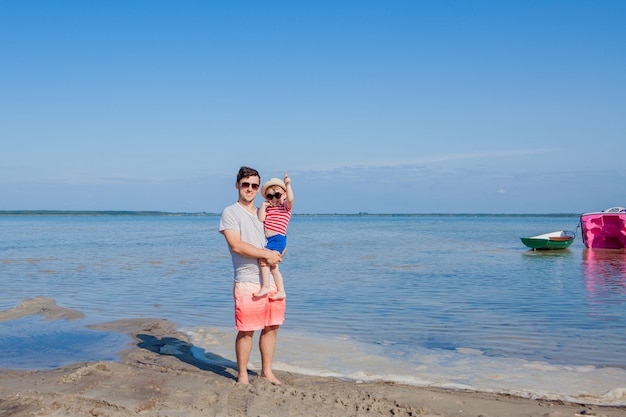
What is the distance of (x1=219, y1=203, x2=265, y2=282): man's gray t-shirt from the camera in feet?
18.2

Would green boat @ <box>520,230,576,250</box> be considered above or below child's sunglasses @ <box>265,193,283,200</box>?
below

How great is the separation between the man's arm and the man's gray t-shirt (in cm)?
7

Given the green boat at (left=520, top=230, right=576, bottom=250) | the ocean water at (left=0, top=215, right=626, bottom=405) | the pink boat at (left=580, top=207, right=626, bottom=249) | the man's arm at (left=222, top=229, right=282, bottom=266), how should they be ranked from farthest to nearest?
the pink boat at (left=580, top=207, right=626, bottom=249) < the green boat at (left=520, top=230, right=576, bottom=250) < the ocean water at (left=0, top=215, right=626, bottom=405) < the man's arm at (left=222, top=229, right=282, bottom=266)

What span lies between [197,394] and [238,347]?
25.6 inches

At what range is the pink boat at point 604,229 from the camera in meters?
29.8

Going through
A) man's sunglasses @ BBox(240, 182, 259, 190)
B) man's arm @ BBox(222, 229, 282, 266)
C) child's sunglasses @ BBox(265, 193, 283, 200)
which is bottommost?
man's arm @ BBox(222, 229, 282, 266)

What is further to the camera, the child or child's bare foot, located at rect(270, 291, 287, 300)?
child's bare foot, located at rect(270, 291, 287, 300)

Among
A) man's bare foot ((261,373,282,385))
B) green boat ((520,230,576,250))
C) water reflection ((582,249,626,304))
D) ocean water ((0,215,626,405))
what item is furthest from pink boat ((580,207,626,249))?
man's bare foot ((261,373,282,385))

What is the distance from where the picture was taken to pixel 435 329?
9102 mm

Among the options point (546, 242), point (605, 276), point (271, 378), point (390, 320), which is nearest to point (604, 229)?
point (546, 242)

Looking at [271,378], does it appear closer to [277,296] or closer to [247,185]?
[277,296]

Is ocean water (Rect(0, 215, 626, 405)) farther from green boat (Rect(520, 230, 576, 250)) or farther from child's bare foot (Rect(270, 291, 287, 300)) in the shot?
green boat (Rect(520, 230, 576, 250))

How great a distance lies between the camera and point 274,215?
5.64 meters

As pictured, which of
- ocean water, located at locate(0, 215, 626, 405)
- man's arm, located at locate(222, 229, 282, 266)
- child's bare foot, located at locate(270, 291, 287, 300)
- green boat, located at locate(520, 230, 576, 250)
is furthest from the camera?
green boat, located at locate(520, 230, 576, 250)
